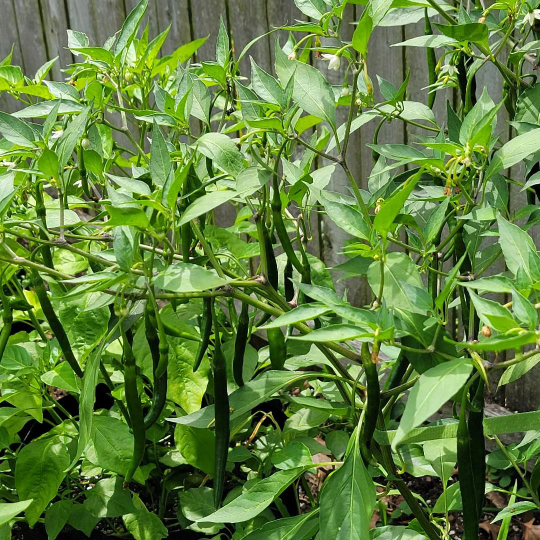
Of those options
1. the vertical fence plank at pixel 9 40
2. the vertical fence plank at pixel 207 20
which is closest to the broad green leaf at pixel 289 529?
the vertical fence plank at pixel 207 20

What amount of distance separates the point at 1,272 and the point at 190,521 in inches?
29.3

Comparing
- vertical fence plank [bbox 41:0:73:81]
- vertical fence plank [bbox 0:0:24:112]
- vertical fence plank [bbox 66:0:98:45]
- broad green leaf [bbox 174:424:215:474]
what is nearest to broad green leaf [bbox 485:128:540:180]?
broad green leaf [bbox 174:424:215:474]

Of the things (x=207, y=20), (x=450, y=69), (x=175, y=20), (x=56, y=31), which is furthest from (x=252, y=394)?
A: (x=56, y=31)

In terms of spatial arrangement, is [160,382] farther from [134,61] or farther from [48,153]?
[134,61]

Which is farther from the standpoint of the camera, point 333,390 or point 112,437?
point 333,390

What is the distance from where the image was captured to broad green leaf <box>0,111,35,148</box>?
1073mm

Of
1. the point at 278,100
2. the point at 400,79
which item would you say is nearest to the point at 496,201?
the point at 278,100

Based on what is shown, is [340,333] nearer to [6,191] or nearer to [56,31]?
[6,191]

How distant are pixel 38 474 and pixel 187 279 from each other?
29.0 inches

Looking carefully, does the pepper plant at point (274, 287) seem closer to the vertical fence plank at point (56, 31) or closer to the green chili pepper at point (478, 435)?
the green chili pepper at point (478, 435)

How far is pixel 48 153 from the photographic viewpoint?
3.09 ft

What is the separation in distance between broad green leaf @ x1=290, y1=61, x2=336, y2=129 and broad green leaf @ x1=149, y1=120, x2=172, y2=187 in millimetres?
184

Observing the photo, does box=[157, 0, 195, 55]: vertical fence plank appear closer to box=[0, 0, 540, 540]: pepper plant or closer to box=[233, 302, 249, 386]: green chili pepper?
box=[0, 0, 540, 540]: pepper plant

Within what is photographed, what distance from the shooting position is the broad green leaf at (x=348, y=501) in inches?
34.3
